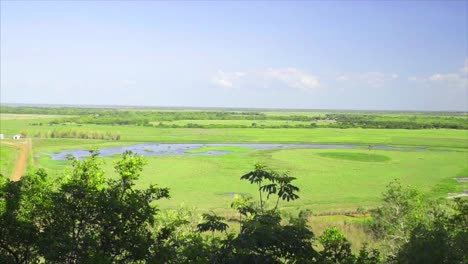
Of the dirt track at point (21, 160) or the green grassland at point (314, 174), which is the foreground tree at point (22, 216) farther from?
the dirt track at point (21, 160)

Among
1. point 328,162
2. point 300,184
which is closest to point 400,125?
point 328,162

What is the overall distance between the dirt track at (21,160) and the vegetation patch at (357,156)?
3435 cm

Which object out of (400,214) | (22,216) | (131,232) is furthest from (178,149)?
(131,232)

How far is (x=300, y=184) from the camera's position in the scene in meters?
34.8

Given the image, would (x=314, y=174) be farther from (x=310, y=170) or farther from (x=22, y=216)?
(x=22, y=216)

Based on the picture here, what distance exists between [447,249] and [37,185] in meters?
9.12

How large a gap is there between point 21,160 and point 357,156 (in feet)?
131

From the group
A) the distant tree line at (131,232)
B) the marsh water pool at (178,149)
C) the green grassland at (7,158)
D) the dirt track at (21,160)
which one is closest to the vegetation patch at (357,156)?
the marsh water pool at (178,149)

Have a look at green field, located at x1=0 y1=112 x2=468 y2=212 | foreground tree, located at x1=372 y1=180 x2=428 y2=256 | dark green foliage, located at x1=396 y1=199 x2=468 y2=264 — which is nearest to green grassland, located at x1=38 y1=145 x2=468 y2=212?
green field, located at x1=0 y1=112 x2=468 y2=212

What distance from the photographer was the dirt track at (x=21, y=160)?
3603cm

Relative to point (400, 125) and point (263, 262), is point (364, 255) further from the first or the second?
point (400, 125)

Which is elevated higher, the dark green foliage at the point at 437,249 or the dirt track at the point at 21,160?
the dark green foliage at the point at 437,249

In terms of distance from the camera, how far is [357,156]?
51.9m

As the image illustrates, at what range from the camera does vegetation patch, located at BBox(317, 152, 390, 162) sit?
49438mm
